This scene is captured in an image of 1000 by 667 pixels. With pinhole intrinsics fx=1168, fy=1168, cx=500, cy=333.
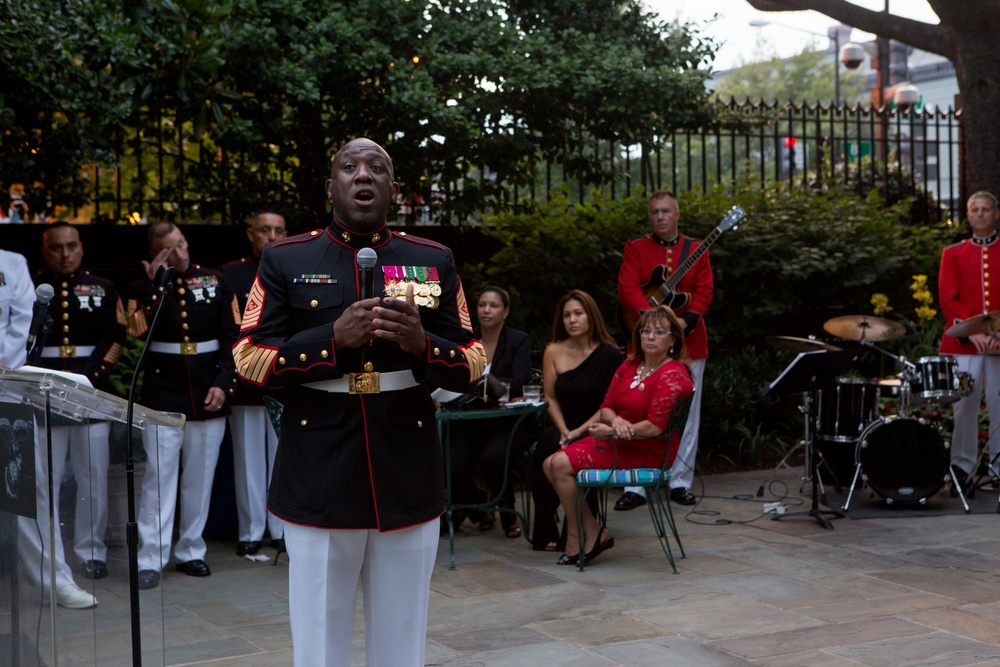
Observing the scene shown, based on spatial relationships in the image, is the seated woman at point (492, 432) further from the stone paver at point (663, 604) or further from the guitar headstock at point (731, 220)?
the guitar headstock at point (731, 220)

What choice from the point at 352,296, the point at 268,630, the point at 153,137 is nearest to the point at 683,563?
the point at 268,630

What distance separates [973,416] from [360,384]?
6.71 metres

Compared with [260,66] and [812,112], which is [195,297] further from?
[812,112]

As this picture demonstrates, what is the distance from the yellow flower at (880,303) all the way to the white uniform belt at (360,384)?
820cm

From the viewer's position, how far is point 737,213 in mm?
9133

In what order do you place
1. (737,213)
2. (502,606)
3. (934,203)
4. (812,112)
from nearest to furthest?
(502,606) → (737,213) → (812,112) → (934,203)

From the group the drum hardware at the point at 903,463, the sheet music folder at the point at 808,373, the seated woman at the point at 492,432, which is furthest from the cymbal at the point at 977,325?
the seated woman at the point at 492,432

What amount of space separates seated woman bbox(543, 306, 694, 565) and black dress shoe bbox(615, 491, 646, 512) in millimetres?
1431

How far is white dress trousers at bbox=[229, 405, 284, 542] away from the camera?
7.03 m

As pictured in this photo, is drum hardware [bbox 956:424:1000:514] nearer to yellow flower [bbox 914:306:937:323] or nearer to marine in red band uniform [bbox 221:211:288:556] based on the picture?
yellow flower [bbox 914:306:937:323]

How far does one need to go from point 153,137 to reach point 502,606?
549cm

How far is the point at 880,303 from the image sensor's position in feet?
35.1

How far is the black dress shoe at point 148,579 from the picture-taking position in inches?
147

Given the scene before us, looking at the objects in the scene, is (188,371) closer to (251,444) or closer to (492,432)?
(251,444)
